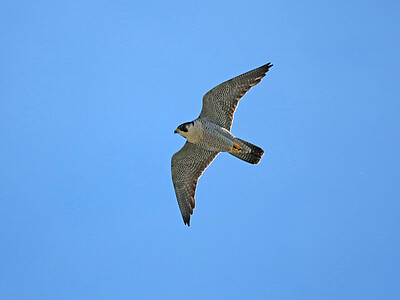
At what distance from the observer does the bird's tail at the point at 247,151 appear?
36.9ft

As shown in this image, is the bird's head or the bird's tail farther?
the bird's tail

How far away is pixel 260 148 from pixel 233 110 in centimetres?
102

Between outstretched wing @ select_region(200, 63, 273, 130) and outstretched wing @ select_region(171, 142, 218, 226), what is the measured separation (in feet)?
3.03

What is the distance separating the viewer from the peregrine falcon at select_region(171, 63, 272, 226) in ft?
36.1

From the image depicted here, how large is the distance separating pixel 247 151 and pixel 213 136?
0.89 m

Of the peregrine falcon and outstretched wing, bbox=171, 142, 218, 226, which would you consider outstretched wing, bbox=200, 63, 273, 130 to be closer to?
the peregrine falcon

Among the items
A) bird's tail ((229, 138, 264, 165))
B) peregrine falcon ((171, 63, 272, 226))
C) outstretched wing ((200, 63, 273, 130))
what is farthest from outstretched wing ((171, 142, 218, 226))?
outstretched wing ((200, 63, 273, 130))

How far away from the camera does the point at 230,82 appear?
1090 centimetres

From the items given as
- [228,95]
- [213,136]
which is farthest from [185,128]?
[228,95]

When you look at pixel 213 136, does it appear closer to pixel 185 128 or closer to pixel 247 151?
pixel 185 128

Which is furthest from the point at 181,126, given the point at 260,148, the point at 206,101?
the point at 260,148

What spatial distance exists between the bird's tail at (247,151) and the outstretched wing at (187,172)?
0.59 meters

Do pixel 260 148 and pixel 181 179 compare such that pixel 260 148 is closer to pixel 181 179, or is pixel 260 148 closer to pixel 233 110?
pixel 233 110

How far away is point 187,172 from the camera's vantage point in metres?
11.9
